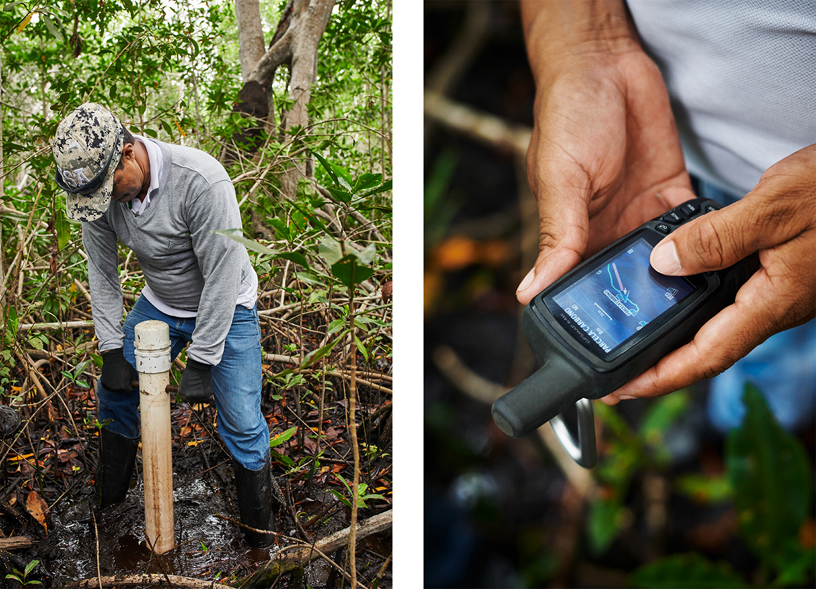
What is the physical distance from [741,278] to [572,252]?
23 cm

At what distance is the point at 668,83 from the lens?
0.83 metres

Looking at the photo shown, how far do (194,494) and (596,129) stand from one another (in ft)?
3.15

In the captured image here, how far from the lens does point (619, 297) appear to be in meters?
0.61

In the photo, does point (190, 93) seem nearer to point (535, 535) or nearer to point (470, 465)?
point (470, 465)

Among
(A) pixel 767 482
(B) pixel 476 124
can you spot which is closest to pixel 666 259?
(A) pixel 767 482

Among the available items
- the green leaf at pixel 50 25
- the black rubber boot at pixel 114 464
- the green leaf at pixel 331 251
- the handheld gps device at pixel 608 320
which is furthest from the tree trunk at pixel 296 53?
the black rubber boot at pixel 114 464

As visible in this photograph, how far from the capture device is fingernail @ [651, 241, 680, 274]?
0.61 meters

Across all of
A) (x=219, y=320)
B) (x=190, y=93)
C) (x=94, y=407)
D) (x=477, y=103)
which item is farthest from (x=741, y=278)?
(x=94, y=407)

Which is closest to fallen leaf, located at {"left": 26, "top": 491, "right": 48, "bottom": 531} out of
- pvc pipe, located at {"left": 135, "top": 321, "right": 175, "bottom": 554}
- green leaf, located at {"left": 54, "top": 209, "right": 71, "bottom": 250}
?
pvc pipe, located at {"left": 135, "top": 321, "right": 175, "bottom": 554}

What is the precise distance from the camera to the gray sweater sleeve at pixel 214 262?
0.79m

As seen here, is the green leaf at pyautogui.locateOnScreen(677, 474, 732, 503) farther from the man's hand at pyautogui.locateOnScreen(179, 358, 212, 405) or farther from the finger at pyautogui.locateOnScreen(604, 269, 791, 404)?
the man's hand at pyautogui.locateOnScreen(179, 358, 212, 405)

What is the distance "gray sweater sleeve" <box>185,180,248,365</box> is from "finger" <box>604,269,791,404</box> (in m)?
0.67

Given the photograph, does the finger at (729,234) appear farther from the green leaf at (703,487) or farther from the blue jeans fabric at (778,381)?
the green leaf at (703,487)

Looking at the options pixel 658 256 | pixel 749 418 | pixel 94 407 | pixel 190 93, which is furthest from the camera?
pixel 94 407
